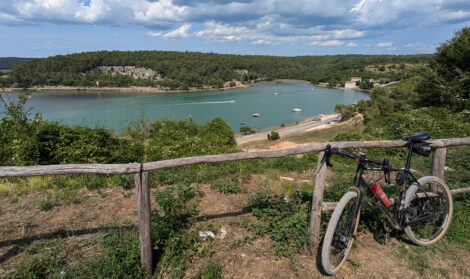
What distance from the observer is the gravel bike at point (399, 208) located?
8.58 feet

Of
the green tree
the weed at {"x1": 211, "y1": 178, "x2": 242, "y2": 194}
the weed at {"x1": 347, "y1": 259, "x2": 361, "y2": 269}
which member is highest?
the green tree

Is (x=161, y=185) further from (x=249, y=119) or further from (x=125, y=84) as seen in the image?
(x=125, y=84)

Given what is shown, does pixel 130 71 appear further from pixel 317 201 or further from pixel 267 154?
pixel 317 201

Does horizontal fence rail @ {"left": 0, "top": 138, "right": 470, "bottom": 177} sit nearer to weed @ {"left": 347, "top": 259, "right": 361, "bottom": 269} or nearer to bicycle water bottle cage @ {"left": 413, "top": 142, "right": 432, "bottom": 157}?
bicycle water bottle cage @ {"left": 413, "top": 142, "right": 432, "bottom": 157}

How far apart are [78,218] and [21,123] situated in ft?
17.7

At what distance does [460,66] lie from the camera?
17.6m

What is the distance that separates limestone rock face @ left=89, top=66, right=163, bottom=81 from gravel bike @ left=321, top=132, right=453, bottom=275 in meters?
120

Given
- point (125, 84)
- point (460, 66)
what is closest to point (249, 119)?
point (460, 66)

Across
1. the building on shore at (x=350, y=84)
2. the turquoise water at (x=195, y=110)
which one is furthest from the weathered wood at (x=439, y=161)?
the building on shore at (x=350, y=84)

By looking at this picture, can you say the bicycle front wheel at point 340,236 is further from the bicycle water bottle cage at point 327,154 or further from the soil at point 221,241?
the bicycle water bottle cage at point 327,154

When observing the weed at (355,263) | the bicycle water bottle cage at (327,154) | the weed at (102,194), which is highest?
the bicycle water bottle cage at (327,154)

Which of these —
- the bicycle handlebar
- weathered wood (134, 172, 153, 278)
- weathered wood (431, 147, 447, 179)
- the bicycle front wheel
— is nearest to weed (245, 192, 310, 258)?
the bicycle front wheel

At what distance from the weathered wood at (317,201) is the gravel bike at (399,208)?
4.0 inches

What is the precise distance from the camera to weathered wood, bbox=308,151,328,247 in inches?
113
